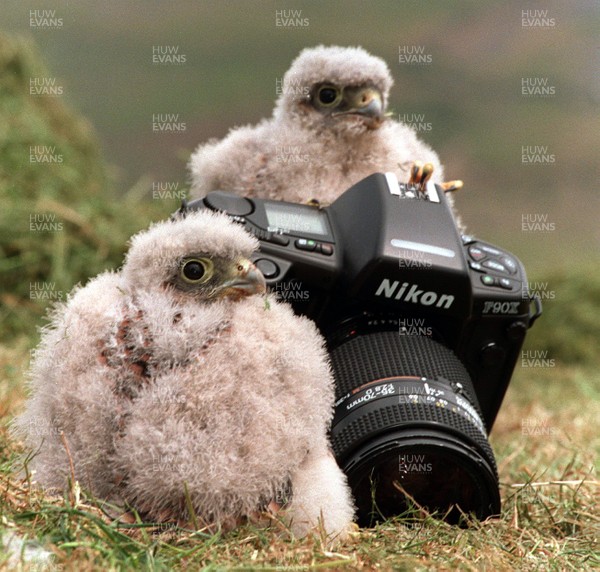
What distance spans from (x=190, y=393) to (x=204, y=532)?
0.67 feet

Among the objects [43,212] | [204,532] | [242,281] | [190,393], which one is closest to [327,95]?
[242,281]

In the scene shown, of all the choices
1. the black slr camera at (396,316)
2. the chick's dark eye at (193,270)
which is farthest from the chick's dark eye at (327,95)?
the chick's dark eye at (193,270)

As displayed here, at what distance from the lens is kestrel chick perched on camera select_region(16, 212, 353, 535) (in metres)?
1.11

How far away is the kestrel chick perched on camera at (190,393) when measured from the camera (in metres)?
1.11

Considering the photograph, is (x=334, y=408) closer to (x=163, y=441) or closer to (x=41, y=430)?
(x=163, y=441)

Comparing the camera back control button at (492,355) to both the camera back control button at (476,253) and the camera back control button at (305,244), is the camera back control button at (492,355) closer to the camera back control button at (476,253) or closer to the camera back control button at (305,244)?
the camera back control button at (476,253)

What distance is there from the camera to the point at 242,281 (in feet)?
3.88

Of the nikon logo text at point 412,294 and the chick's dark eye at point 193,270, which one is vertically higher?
the chick's dark eye at point 193,270

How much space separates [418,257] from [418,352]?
0.16 metres

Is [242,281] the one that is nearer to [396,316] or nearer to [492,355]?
[396,316]

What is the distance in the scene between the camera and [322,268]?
4.49 feet

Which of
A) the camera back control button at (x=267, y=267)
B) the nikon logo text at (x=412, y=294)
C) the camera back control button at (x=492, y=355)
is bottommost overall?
the camera back control button at (x=492, y=355)

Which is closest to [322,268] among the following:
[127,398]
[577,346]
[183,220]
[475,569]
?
[183,220]

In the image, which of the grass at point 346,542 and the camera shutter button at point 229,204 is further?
the camera shutter button at point 229,204
